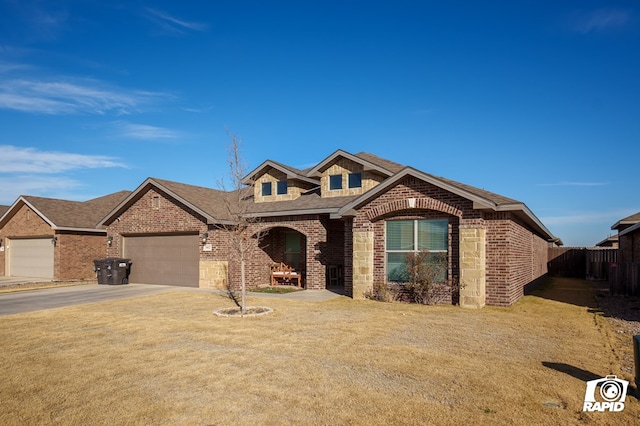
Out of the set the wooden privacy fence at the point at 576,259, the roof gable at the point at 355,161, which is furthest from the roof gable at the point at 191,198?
the wooden privacy fence at the point at 576,259

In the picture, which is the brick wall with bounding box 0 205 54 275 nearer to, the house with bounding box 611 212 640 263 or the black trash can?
the black trash can

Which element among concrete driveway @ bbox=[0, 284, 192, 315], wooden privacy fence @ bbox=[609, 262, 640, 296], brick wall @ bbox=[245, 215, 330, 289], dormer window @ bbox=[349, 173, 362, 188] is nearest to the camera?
concrete driveway @ bbox=[0, 284, 192, 315]

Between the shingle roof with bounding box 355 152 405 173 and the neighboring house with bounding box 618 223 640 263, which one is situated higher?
the shingle roof with bounding box 355 152 405 173

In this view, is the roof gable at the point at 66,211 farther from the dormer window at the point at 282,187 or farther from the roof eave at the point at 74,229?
the dormer window at the point at 282,187

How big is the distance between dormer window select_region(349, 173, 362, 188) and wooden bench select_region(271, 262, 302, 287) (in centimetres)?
457

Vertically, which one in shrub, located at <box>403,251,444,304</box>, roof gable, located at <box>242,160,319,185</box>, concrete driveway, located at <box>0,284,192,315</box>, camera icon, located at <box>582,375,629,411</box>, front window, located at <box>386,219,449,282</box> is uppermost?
roof gable, located at <box>242,160,319,185</box>

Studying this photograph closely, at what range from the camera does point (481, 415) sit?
16.8 feet

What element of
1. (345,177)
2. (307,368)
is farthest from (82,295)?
(307,368)

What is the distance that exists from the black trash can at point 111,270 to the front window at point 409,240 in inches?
553

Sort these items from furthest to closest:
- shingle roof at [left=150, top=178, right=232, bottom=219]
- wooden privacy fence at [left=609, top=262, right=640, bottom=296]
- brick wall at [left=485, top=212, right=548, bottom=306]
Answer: shingle roof at [left=150, top=178, right=232, bottom=219] < wooden privacy fence at [left=609, top=262, right=640, bottom=296] < brick wall at [left=485, top=212, right=548, bottom=306]

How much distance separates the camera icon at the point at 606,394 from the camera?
5.39 metres

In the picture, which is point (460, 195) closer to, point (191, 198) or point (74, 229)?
point (191, 198)

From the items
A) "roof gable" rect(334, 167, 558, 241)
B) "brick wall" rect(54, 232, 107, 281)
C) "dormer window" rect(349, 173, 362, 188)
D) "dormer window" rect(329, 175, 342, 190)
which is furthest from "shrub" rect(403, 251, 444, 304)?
"brick wall" rect(54, 232, 107, 281)

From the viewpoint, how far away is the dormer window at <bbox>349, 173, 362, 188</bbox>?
19.1 m
